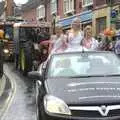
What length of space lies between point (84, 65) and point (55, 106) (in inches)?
65.5

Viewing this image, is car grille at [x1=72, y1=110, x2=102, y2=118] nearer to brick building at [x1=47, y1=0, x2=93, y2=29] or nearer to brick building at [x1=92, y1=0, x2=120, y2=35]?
brick building at [x1=92, y1=0, x2=120, y2=35]

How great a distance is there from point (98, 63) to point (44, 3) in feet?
146

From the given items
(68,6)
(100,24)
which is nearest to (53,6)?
(68,6)

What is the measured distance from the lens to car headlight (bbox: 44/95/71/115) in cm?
767

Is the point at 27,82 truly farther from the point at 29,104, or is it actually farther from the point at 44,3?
the point at 44,3

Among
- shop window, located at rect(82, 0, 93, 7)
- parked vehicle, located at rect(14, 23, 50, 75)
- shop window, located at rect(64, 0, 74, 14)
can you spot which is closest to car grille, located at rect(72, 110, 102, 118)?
parked vehicle, located at rect(14, 23, 50, 75)

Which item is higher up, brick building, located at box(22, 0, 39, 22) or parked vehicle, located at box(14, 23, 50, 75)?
brick building, located at box(22, 0, 39, 22)

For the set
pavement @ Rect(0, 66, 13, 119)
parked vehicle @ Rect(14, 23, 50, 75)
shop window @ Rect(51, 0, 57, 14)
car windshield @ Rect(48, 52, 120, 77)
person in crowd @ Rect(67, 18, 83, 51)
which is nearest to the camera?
car windshield @ Rect(48, 52, 120, 77)

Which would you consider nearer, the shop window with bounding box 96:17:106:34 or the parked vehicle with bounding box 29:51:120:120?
the parked vehicle with bounding box 29:51:120:120

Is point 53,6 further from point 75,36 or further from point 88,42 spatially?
point 75,36

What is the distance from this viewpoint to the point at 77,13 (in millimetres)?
40531

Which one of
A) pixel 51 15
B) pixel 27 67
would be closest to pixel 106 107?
pixel 27 67

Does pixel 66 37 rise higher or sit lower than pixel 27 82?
higher

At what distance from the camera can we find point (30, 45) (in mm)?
21172
